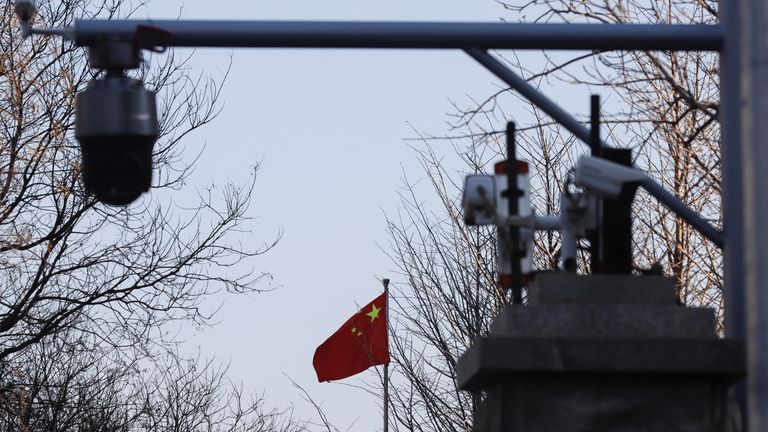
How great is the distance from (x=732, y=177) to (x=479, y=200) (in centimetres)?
97

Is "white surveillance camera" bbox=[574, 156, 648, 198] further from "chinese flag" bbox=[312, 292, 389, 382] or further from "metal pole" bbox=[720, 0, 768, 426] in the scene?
"chinese flag" bbox=[312, 292, 389, 382]

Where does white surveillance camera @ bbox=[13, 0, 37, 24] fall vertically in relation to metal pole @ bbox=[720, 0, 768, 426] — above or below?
above

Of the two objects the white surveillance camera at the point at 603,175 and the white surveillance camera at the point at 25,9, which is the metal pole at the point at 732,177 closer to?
the white surveillance camera at the point at 603,175

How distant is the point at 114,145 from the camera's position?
5.74 metres

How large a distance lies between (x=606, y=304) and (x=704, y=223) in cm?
103

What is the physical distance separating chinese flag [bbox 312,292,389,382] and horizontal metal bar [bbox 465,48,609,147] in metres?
17.1

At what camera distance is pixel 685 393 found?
16.0 ft

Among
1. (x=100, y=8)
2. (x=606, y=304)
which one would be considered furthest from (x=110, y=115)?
(x=100, y=8)

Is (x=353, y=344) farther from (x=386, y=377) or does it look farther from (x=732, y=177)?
(x=732, y=177)

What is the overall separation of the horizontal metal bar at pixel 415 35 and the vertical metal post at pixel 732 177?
0.19 m

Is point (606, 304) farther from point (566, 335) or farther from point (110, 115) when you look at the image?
point (110, 115)

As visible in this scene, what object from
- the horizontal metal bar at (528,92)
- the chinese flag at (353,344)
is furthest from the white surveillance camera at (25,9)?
the chinese flag at (353,344)

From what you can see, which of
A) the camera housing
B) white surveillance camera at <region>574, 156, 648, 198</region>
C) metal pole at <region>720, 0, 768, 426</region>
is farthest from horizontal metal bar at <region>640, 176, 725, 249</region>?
the camera housing

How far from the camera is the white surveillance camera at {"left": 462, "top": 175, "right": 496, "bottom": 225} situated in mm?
5234
